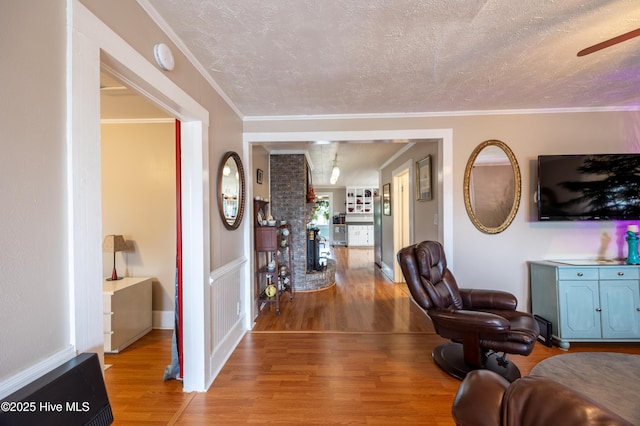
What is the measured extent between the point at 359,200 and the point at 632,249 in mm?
7708

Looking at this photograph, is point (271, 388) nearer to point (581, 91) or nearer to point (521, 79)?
Answer: point (521, 79)

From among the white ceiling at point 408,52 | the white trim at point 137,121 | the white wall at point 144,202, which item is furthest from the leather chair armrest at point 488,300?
the white trim at point 137,121

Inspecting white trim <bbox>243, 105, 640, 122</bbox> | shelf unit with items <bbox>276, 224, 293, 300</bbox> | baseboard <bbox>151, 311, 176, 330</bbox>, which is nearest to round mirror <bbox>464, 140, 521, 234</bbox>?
white trim <bbox>243, 105, 640, 122</bbox>

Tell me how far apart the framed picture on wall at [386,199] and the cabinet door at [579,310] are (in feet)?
10.5

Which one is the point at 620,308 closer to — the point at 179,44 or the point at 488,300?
the point at 488,300

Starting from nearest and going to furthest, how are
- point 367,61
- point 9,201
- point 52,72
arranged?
point 9,201, point 52,72, point 367,61

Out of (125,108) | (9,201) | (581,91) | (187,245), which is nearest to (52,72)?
(9,201)

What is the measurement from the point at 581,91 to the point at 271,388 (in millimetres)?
3660

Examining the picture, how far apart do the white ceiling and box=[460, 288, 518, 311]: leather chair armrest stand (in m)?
1.82

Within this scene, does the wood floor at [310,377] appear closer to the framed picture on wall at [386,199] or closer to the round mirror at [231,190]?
the round mirror at [231,190]

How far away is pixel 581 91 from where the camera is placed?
2.39 m

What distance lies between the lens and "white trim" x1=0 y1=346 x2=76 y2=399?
2.53 ft

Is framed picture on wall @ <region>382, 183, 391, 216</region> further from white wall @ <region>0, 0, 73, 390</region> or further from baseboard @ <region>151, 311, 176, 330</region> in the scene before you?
white wall @ <region>0, 0, 73, 390</region>

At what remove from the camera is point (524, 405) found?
62 centimetres
